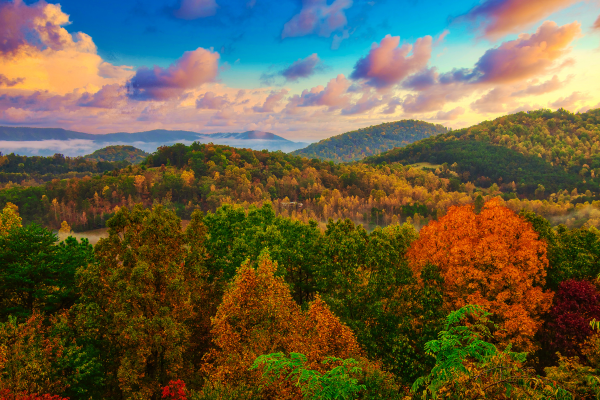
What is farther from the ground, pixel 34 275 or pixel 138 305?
pixel 34 275

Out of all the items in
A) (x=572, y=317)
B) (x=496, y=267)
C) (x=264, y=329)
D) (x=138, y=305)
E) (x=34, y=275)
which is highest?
(x=34, y=275)

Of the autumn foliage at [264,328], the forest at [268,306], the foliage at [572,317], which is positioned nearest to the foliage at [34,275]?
the forest at [268,306]

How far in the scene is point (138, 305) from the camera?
71.4 ft

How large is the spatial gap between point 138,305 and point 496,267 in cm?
3007

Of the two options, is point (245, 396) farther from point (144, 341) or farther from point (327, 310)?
point (144, 341)

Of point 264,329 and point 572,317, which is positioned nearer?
point 264,329

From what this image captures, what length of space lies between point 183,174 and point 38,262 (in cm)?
16765

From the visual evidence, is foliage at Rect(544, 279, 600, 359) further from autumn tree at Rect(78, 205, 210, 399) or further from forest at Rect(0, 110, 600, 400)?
autumn tree at Rect(78, 205, 210, 399)

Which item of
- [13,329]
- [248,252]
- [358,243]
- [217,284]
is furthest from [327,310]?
[13,329]

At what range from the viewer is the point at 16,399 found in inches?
623

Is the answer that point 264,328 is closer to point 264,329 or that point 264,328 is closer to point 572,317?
point 264,329

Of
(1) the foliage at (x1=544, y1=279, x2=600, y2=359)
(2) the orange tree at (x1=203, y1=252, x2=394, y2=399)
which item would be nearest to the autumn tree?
(2) the orange tree at (x1=203, y1=252, x2=394, y2=399)

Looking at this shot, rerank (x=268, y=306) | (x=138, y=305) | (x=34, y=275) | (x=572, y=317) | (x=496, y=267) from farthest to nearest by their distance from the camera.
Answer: (x=496, y=267) → (x=34, y=275) → (x=572, y=317) → (x=138, y=305) → (x=268, y=306)

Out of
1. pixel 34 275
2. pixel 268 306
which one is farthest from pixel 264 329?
pixel 34 275
